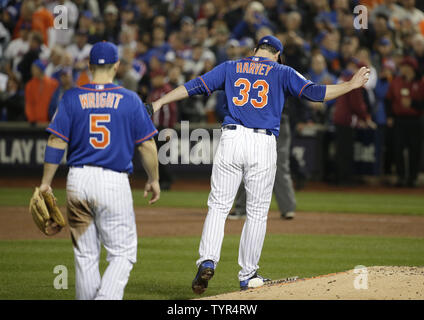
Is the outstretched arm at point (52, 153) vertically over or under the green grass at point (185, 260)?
over

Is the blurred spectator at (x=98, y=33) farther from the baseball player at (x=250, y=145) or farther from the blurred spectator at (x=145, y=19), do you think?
the baseball player at (x=250, y=145)

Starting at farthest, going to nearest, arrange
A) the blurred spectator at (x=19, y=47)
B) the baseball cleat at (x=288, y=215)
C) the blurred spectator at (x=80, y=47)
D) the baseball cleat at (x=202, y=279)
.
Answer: the blurred spectator at (x=19, y=47) < the blurred spectator at (x=80, y=47) < the baseball cleat at (x=288, y=215) < the baseball cleat at (x=202, y=279)

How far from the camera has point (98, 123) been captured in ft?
18.9

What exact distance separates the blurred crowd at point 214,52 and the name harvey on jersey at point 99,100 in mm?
10655

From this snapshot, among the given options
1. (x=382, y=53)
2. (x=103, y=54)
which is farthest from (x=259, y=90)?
(x=382, y=53)

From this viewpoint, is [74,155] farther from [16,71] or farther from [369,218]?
[16,71]

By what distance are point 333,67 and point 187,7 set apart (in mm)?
5486

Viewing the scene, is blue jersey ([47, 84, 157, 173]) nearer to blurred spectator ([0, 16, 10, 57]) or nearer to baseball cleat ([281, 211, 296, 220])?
baseball cleat ([281, 211, 296, 220])

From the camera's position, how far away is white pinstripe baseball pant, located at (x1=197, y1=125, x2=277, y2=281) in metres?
7.40

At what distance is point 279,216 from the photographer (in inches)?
545

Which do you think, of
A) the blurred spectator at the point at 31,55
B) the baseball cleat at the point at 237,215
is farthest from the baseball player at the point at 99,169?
the blurred spectator at the point at 31,55

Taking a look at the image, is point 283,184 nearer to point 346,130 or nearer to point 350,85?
point 350,85
